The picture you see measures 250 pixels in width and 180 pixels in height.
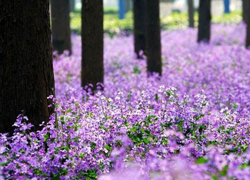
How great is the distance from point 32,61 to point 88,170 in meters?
1.70

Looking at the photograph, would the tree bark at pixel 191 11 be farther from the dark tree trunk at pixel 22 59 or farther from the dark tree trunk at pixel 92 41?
the dark tree trunk at pixel 22 59

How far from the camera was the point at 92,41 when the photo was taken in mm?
9828

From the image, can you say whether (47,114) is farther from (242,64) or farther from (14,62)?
(242,64)

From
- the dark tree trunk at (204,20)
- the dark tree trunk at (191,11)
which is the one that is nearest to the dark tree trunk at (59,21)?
the dark tree trunk at (204,20)

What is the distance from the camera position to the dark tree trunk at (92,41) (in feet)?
31.7

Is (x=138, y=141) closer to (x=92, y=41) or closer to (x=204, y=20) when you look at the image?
(x=92, y=41)

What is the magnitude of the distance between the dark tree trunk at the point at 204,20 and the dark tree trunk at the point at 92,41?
9.59 metres

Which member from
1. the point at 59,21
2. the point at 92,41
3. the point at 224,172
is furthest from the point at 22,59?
the point at 59,21

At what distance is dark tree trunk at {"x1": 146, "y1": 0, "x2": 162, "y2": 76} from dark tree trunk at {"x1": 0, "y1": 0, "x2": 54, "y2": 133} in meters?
6.02

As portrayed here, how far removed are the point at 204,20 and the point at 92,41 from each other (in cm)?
995

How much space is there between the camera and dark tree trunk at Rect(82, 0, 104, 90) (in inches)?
381

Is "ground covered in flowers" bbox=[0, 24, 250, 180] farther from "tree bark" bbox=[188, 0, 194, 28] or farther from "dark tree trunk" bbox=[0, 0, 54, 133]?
"tree bark" bbox=[188, 0, 194, 28]

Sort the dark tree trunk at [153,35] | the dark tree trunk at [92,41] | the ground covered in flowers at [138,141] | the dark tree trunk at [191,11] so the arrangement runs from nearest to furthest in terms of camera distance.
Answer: the ground covered in flowers at [138,141] < the dark tree trunk at [92,41] < the dark tree trunk at [153,35] < the dark tree trunk at [191,11]

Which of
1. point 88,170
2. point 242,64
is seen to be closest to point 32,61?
point 88,170
